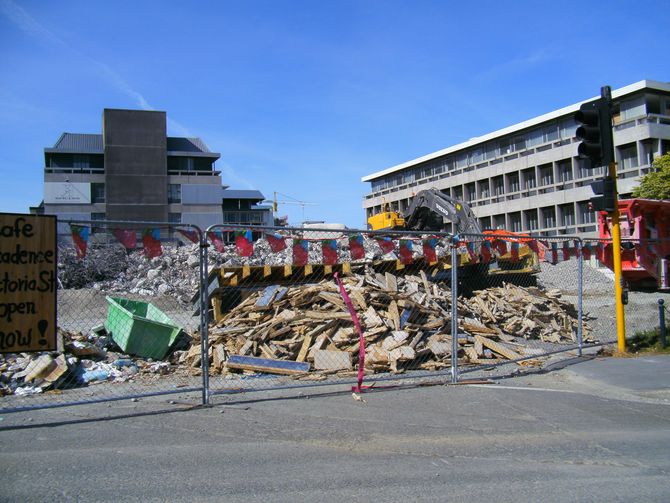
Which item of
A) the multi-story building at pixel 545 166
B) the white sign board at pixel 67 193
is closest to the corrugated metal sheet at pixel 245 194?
the white sign board at pixel 67 193

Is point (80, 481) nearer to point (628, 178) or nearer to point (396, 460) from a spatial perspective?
point (396, 460)

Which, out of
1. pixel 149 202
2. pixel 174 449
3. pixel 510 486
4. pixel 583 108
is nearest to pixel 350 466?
pixel 510 486

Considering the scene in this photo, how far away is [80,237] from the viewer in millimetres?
6273

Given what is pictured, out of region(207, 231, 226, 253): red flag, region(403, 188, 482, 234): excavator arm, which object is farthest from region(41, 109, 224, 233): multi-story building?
region(207, 231, 226, 253): red flag

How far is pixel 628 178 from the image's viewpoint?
39250 millimetres

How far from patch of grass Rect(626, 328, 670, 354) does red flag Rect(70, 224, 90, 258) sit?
10.2m

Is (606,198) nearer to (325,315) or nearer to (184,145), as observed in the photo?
(325,315)

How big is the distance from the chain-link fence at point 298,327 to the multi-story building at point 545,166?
80.0ft

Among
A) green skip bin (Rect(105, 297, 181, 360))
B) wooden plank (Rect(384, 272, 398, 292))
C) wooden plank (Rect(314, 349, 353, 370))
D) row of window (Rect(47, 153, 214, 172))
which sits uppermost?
row of window (Rect(47, 153, 214, 172))

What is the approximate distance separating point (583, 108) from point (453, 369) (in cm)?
549

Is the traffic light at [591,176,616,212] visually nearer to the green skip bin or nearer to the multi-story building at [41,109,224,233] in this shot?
the green skip bin

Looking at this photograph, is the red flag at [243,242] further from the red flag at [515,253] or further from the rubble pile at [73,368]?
the red flag at [515,253]

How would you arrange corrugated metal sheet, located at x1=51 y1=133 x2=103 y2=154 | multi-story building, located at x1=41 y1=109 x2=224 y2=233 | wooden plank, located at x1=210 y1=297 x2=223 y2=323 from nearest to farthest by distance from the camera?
wooden plank, located at x1=210 y1=297 x2=223 y2=323
multi-story building, located at x1=41 y1=109 x2=224 y2=233
corrugated metal sheet, located at x1=51 y1=133 x2=103 y2=154

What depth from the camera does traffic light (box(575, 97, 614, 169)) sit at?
383 inches
